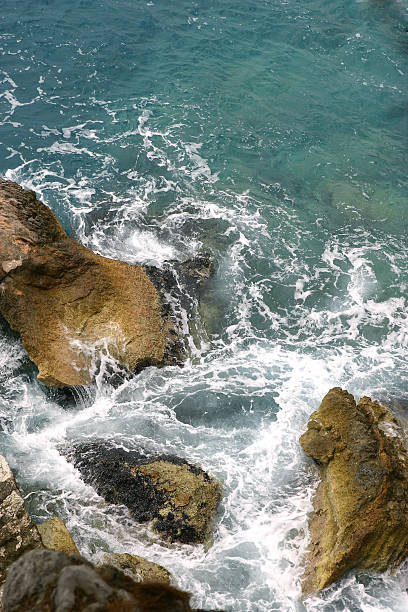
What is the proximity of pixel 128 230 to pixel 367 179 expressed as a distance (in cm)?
1084

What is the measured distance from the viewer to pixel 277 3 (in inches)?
1276

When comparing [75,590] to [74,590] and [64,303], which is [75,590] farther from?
[64,303]

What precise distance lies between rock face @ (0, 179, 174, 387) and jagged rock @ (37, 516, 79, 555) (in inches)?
161

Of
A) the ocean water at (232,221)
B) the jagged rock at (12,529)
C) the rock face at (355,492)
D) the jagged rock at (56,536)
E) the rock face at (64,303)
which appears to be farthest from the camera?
the rock face at (64,303)

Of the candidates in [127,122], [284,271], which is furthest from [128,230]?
[127,122]

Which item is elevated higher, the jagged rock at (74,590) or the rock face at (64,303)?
the jagged rock at (74,590)

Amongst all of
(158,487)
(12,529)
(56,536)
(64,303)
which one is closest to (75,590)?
(12,529)

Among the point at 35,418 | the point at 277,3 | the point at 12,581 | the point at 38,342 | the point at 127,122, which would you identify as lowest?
the point at 35,418

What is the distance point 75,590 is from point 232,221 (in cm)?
1566

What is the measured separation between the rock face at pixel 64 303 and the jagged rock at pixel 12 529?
4.28 meters

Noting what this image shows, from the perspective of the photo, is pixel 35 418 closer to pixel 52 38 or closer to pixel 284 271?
pixel 284 271

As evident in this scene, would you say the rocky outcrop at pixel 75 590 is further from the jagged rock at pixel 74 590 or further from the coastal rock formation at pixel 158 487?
the coastal rock formation at pixel 158 487

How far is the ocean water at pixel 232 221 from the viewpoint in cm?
1112

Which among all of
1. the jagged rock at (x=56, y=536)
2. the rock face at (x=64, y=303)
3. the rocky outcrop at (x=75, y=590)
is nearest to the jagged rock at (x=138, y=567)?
the jagged rock at (x=56, y=536)
